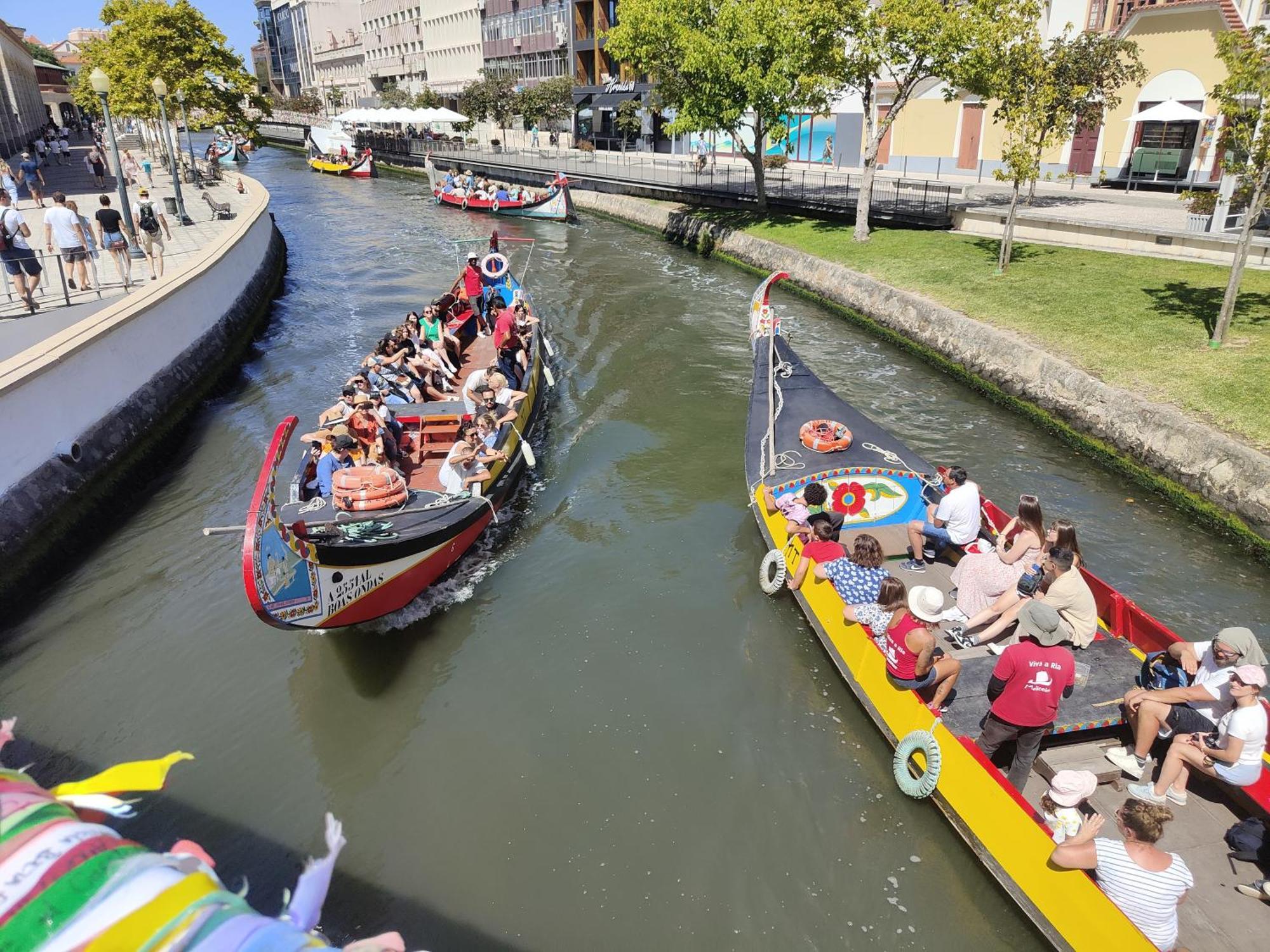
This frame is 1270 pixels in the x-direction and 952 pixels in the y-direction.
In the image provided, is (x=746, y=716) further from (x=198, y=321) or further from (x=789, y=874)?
(x=198, y=321)

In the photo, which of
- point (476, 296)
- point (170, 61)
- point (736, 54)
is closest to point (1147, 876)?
point (476, 296)

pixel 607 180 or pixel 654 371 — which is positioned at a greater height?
pixel 607 180

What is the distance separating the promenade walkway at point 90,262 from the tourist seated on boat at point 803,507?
37.8 feet

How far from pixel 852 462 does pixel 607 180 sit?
34.0 metres

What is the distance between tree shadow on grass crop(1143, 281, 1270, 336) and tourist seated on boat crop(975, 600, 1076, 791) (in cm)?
1131

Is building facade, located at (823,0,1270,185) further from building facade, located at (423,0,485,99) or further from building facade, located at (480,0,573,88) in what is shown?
building facade, located at (423,0,485,99)

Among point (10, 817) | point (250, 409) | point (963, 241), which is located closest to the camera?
point (10, 817)

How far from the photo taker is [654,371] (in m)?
17.8

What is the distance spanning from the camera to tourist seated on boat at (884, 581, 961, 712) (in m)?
6.45

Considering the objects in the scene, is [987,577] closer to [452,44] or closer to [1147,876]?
[1147,876]

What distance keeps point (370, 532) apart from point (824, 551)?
4.86 metres

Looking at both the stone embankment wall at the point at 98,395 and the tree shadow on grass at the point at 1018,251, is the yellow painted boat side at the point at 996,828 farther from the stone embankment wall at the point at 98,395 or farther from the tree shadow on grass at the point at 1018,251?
the tree shadow on grass at the point at 1018,251

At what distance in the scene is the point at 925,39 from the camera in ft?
66.7

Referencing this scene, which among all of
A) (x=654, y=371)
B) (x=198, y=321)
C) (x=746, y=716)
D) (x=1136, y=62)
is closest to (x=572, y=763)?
(x=746, y=716)
